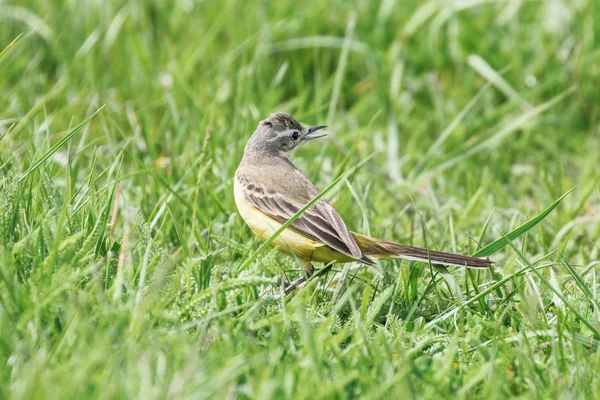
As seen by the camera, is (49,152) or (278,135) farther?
(278,135)

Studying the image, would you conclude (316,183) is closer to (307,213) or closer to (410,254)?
(307,213)

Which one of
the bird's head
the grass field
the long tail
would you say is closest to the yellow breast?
the grass field

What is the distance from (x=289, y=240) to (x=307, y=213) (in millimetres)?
188

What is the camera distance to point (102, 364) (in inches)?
122

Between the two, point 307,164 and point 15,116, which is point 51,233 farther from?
point 307,164

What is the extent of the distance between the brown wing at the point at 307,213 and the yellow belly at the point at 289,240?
44 millimetres

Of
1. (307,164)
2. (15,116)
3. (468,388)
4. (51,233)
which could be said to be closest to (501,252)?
(307,164)

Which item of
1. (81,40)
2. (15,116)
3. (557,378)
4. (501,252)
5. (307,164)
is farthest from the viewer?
(81,40)

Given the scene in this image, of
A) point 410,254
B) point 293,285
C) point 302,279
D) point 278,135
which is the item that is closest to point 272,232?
point 302,279

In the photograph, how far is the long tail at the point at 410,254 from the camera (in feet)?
14.8

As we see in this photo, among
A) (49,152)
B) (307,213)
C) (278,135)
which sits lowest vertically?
(307,213)

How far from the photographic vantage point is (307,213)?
5.03 meters

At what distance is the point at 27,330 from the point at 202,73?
469 centimetres

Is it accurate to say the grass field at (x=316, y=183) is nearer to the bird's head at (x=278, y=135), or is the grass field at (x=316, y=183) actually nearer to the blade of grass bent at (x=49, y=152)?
the blade of grass bent at (x=49, y=152)
